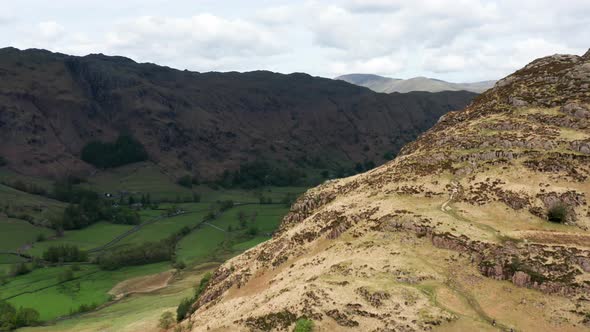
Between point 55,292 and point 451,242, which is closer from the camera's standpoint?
point 451,242

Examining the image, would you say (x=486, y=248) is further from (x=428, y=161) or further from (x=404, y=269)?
(x=428, y=161)

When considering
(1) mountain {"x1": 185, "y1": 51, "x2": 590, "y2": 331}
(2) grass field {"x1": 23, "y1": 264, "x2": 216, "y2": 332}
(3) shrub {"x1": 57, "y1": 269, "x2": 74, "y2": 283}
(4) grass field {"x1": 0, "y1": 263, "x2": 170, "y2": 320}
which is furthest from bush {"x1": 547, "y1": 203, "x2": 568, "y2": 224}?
(3) shrub {"x1": 57, "y1": 269, "x2": 74, "y2": 283}

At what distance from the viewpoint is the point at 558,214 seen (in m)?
80.1

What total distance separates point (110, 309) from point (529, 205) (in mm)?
123988

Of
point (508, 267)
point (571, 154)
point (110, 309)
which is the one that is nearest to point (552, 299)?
point (508, 267)

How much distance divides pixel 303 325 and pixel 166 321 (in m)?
48.1

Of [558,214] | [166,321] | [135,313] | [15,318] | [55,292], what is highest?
[558,214]

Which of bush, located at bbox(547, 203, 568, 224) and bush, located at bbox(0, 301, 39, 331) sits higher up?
bush, located at bbox(547, 203, 568, 224)

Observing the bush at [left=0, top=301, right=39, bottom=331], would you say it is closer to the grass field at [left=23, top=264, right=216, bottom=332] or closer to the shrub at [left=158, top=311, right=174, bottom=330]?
the grass field at [left=23, top=264, right=216, bottom=332]

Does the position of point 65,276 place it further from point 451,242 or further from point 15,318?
point 451,242

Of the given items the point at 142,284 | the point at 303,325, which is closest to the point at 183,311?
the point at 303,325

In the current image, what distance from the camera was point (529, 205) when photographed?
83812 millimetres

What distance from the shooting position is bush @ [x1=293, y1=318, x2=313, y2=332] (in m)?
63.2

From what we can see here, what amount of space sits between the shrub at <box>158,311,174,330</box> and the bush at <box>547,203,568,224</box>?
243ft
